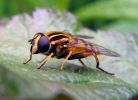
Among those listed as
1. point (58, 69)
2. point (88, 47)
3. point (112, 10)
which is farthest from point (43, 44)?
point (112, 10)

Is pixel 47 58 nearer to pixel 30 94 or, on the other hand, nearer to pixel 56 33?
pixel 56 33

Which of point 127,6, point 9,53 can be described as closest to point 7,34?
point 9,53

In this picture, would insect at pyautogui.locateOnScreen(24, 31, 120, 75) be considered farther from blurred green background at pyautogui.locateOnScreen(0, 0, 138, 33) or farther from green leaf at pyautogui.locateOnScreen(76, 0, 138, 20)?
green leaf at pyautogui.locateOnScreen(76, 0, 138, 20)

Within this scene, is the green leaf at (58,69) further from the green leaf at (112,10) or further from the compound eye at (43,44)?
the green leaf at (112,10)

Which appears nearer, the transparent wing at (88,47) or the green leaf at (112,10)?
the transparent wing at (88,47)

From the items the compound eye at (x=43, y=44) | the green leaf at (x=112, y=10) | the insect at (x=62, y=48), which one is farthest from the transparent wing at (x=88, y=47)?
the green leaf at (x=112, y=10)

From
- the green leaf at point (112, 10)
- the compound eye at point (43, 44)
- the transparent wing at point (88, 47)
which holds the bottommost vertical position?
the green leaf at point (112, 10)
